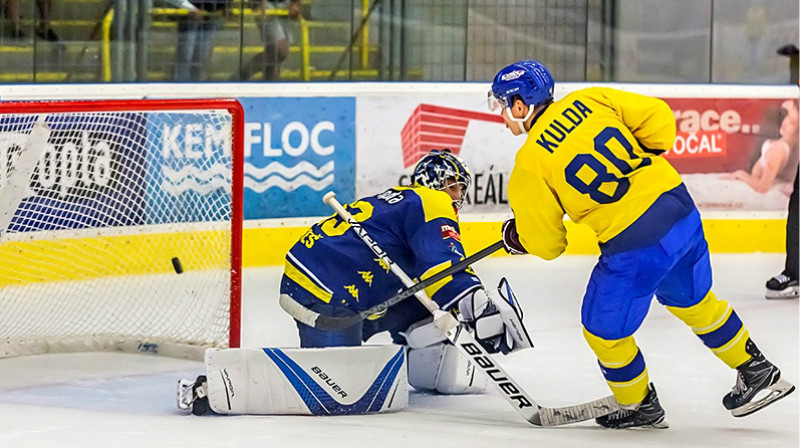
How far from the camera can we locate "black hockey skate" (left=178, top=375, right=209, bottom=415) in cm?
353

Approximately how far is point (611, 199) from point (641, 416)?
0.57m

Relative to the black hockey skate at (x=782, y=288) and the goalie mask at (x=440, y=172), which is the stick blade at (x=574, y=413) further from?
the black hockey skate at (x=782, y=288)

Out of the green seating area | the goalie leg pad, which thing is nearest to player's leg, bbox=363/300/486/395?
the goalie leg pad

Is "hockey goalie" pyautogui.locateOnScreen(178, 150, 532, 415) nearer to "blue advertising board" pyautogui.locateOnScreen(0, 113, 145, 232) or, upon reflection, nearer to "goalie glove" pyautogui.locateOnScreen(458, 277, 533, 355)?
"goalie glove" pyautogui.locateOnScreen(458, 277, 533, 355)

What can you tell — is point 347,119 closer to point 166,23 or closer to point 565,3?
point 166,23

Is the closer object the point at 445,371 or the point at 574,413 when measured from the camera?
the point at 574,413

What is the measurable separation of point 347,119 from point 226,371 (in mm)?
3040

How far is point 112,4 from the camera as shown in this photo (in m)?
6.16

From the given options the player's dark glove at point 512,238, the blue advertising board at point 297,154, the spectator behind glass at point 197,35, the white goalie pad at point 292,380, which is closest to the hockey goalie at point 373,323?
the white goalie pad at point 292,380

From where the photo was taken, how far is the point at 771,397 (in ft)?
11.2

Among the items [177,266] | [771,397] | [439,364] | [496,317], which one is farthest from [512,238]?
[177,266]

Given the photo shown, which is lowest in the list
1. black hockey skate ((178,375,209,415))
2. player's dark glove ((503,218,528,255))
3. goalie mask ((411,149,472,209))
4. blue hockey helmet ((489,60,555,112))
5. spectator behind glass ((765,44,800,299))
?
spectator behind glass ((765,44,800,299))

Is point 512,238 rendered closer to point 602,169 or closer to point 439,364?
point 602,169

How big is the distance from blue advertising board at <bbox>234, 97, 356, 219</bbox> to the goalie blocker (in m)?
2.64
